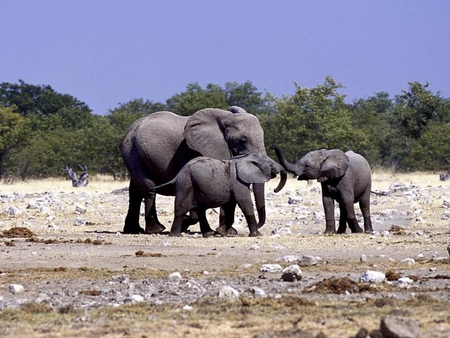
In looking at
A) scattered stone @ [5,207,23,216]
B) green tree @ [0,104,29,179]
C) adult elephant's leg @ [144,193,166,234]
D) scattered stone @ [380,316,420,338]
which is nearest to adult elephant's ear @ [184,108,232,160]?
adult elephant's leg @ [144,193,166,234]

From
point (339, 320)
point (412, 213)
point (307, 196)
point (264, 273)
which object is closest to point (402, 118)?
point (307, 196)

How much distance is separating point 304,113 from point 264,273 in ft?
131

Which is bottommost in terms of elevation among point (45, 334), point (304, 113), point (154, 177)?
point (45, 334)

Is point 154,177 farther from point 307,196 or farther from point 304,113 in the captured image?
point 304,113

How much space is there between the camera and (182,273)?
1301 cm

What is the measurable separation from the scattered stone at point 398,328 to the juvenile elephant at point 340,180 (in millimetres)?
12048

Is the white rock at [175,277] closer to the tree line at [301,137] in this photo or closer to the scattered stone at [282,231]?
the scattered stone at [282,231]

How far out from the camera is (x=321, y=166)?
66.8 feet

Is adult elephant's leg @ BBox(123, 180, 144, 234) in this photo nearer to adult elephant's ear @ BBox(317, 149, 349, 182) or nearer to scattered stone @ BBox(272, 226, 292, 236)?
scattered stone @ BBox(272, 226, 292, 236)

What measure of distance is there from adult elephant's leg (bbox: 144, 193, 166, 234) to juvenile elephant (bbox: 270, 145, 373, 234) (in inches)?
103

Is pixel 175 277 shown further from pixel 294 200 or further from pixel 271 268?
pixel 294 200

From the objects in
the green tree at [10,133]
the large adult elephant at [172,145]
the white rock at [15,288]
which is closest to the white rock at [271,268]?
the white rock at [15,288]

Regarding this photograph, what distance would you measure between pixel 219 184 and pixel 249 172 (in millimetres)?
574

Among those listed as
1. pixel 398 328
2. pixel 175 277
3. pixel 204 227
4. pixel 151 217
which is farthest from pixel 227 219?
pixel 398 328
